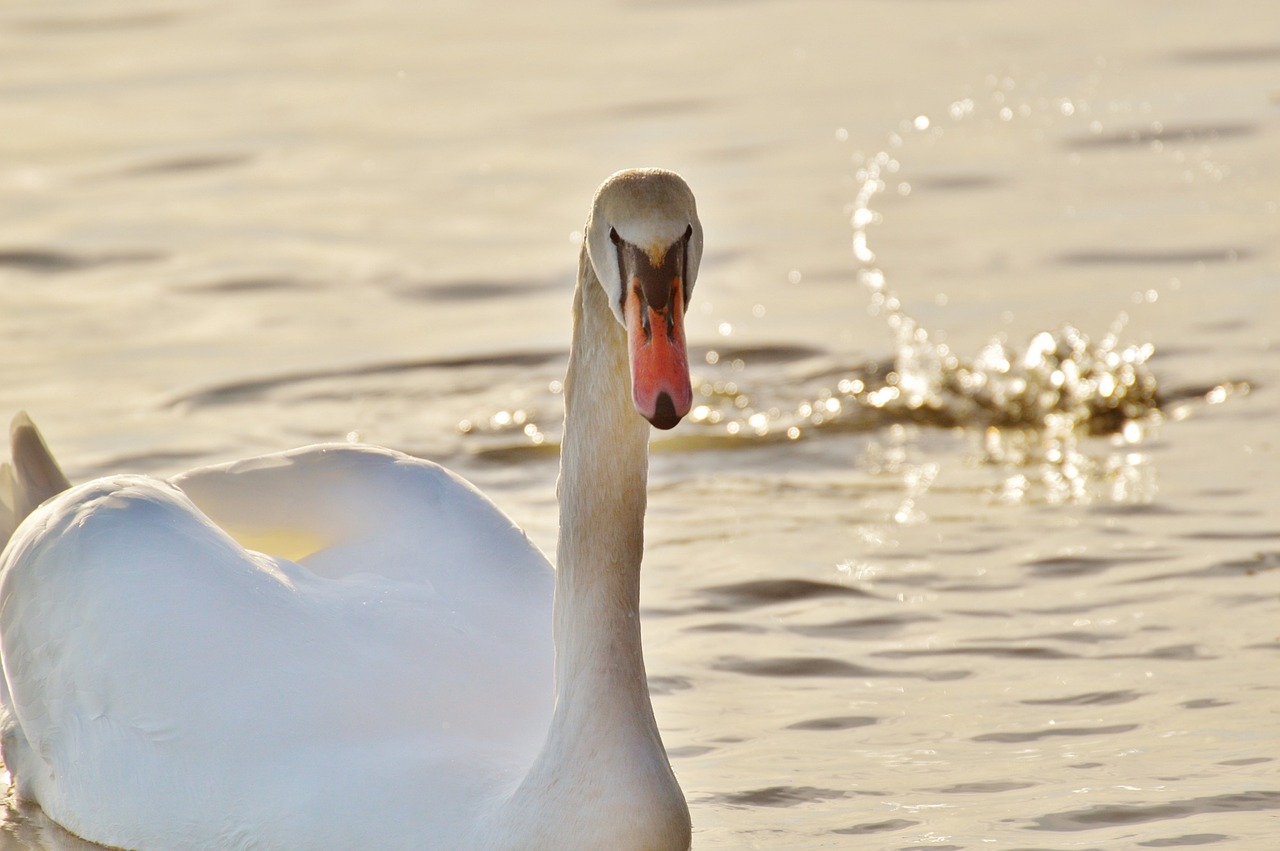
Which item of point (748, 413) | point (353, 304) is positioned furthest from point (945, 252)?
point (353, 304)

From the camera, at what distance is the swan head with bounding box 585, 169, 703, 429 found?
386cm

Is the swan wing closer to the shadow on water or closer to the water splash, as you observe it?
the shadow on water

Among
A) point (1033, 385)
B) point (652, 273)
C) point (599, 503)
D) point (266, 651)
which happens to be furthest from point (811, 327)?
point (652, 273)

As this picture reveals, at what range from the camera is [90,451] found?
8047 millimetres

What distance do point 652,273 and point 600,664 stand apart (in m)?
0.89

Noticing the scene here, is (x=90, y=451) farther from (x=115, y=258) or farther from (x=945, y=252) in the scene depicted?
(x=945, y=252)

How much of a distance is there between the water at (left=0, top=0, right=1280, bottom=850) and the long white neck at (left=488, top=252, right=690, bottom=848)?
711mm

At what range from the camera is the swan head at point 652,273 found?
3.86 meters

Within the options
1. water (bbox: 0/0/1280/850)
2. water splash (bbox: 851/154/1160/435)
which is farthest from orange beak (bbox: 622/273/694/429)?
water splash (bbox: 851/154/1160/435)

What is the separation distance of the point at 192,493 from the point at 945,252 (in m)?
4.96

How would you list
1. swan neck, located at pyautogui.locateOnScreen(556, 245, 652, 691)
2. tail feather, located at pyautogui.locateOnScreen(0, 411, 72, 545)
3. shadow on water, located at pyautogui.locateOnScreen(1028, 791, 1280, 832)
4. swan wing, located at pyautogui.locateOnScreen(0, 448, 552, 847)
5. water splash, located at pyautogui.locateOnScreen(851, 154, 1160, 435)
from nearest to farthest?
swan neck, located at pyautogui.locateOnScreen(556, 245, 652, 691) → swan wing, located at pyautogui.locateOnScreen(0, 448, 552, 847) → shadow on water, located at pyautogui.locateOnScreen(1028, 791, 1280, 832) → tail feather, located at pyautogui.locateOnScreen(0, 411, 72, 545) → water splash, located at pyautogui.locateOnScreen(851, 154, 1160, 435)

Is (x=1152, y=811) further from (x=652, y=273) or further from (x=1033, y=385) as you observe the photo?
(x=1033, y=385)

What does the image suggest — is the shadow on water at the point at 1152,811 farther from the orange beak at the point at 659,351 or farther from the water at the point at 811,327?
the orange beak at the point at 659,351

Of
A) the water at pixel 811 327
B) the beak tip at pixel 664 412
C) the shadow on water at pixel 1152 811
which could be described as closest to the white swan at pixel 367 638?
the beak tip at pixel 664 412
